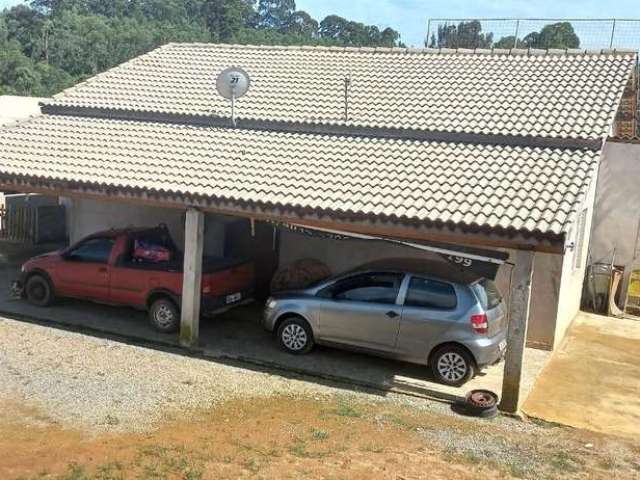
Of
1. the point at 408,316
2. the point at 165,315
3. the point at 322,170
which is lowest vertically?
the point at 165,315

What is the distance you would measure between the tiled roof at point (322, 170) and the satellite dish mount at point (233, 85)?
70 centimetres

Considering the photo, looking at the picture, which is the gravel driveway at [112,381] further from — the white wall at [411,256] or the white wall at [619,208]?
the white wall at [619,208]

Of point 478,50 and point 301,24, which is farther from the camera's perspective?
point 301,24

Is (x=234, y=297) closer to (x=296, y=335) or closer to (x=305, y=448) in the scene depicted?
(x=296, y=335)

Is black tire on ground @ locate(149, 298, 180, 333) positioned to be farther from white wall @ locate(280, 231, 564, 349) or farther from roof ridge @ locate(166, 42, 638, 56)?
roof ridge @ locate(166, 42, 638, 56)

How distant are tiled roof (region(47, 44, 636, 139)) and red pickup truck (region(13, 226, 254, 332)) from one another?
3138 mm

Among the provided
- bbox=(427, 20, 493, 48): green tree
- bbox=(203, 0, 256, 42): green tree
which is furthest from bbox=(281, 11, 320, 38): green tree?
bbox=(427, 20, 493, 48): green tree

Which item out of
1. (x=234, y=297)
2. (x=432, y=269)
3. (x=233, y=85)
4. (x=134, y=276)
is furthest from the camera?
(x=233, y=85)

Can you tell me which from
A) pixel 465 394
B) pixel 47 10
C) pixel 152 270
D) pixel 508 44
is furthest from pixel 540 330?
pixel 47 10

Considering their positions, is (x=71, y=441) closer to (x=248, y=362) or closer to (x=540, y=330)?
(x=248, y=362)

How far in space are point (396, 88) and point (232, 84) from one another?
3.37 metres

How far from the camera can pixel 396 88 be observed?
14086 mm

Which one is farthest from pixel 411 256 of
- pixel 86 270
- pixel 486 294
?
pixel 86 270

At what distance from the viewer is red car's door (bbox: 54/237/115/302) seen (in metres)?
11.8
